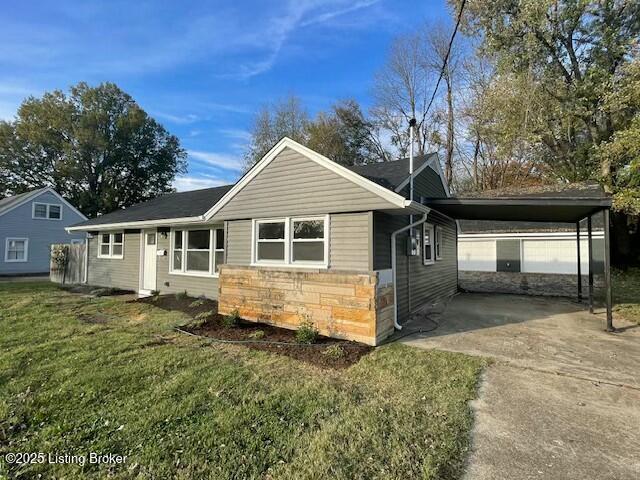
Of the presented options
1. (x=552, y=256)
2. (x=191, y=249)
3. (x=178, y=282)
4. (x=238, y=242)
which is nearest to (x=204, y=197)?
(x=191, y=249)

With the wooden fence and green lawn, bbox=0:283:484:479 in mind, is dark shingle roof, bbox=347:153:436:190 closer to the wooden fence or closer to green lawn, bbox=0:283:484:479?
green lawn, bbox=0:283:484:479

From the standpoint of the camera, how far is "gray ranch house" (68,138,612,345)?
6.00m

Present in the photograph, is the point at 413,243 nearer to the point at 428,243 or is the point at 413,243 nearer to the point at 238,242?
the point at 428,243

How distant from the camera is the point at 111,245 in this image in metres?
13.2

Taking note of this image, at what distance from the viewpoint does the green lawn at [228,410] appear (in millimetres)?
2578

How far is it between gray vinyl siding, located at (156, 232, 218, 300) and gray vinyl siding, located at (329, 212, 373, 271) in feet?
15.6

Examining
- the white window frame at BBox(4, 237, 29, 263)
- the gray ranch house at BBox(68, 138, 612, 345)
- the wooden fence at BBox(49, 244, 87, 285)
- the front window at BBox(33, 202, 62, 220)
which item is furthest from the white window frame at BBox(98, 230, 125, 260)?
the front window at BBox(33, 202, 62, 220)

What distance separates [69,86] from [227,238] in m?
32.9

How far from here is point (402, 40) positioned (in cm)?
2091

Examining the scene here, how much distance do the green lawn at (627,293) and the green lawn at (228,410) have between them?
6289mm

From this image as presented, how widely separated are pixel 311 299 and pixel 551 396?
396 cm

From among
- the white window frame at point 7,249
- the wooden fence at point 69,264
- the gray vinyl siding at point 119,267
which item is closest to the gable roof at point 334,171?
the gray vinyl siding at point 119,267

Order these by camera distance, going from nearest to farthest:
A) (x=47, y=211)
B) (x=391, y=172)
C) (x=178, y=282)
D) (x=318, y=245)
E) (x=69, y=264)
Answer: (x=318, y=245) < (x=391, y=172) < (x=178, y=282) < (x=69, y=264) < (x=47, y=211)

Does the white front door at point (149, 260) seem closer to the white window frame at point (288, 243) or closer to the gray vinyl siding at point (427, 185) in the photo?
the white window frame at point (288, 243)
